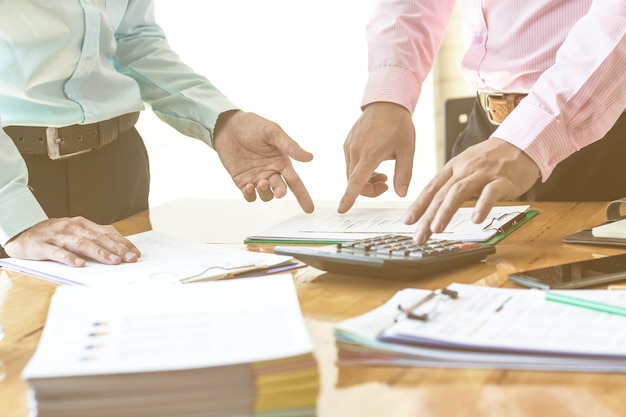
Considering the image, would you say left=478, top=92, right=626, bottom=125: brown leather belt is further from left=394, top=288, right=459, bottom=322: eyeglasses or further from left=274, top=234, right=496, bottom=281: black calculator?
left=394, top=288, right=459, bottom=322: eyeglasses

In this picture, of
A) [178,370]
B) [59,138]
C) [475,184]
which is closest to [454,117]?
[59,138]

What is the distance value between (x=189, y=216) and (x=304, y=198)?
30 centimetres

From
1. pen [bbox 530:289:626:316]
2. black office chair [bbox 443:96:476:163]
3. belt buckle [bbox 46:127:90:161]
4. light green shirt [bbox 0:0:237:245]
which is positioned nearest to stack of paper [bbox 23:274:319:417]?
pen [bbox 530:289:626:316]

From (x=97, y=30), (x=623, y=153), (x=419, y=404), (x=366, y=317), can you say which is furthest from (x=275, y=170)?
(x=419, y=404)

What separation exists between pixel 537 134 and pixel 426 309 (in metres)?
0.50

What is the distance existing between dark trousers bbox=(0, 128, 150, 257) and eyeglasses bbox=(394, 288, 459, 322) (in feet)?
3.36

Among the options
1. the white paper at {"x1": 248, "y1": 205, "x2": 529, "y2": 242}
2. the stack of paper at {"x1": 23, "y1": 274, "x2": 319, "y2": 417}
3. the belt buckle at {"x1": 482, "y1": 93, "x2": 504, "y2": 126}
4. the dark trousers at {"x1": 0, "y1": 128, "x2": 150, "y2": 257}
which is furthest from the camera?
the belt buckle at {"x1": 482, "y1": 93, "x2": 504, "y2": 126}

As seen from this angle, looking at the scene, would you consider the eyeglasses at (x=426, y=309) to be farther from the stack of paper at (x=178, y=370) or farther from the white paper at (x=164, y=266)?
the white paper at (x=164, y=266)

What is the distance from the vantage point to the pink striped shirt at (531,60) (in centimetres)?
123

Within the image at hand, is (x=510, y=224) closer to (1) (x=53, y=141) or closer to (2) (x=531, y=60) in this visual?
(2) (x=531, y=60)

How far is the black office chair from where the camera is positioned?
2.43 meters

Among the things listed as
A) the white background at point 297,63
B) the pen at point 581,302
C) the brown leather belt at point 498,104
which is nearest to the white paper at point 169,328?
the pen at point 581,302

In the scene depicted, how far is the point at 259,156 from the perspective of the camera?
5.38 feet

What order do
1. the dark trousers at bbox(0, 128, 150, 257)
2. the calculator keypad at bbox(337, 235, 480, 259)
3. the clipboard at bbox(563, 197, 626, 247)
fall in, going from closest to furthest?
the calculator keypad at bbox(337, 235, 480, 259) < the clipboard at bbox(563, 197, 626, 247) < the dark trousers at bbox(0, 128, 150, 257)
